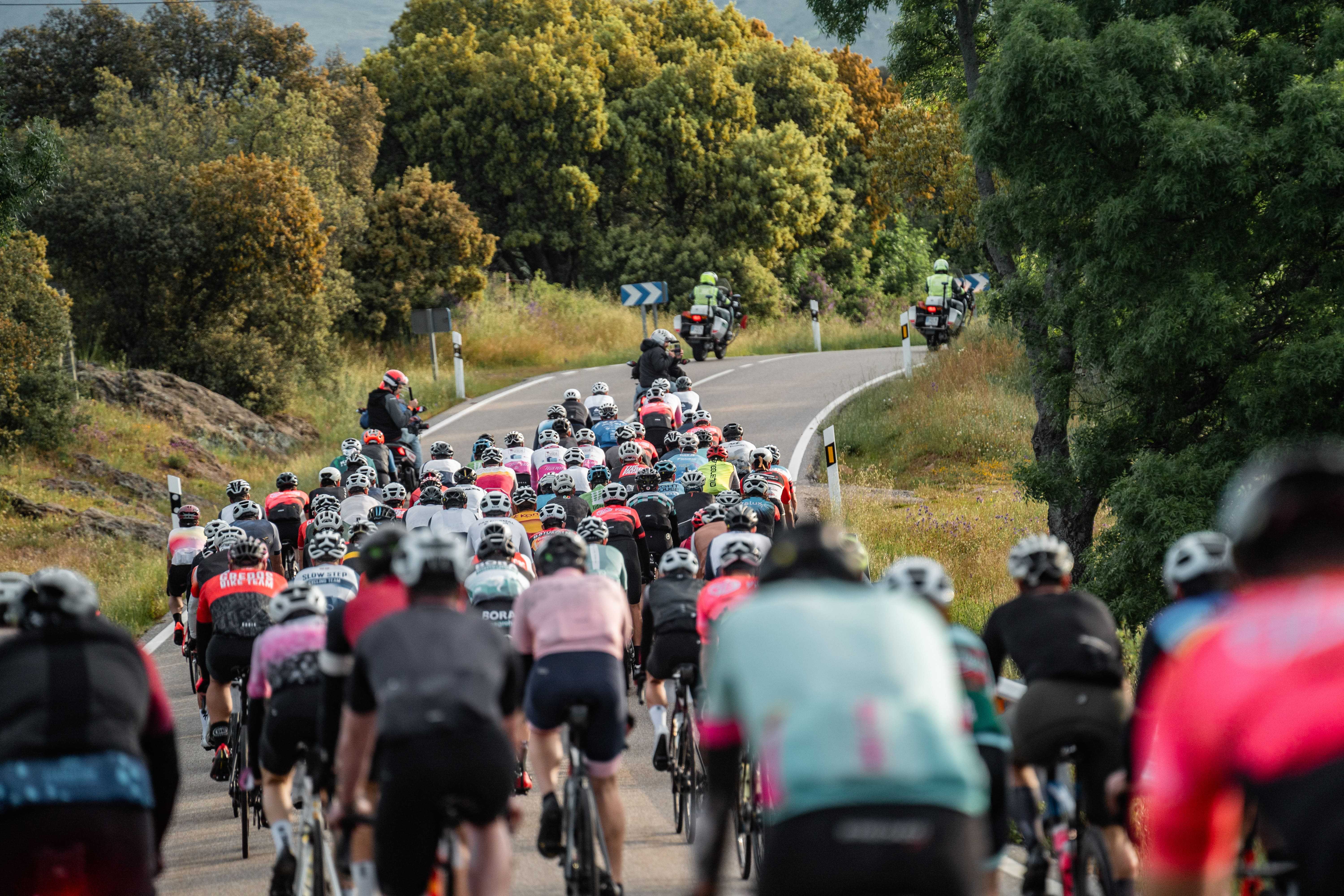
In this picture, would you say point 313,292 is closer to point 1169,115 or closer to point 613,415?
point 613,415

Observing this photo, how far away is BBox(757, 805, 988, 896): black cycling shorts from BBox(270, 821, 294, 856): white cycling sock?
14.2 ft

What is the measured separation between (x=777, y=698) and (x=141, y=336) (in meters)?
29.8

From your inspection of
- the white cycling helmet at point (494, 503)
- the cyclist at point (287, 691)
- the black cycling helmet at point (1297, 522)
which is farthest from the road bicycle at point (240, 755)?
the black cycling helmet at point (1297, 522)

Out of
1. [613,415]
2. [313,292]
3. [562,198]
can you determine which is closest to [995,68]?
[613,415]

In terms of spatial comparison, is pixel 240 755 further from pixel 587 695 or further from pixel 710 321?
pixel 710 321

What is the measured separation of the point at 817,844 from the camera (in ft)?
12.1

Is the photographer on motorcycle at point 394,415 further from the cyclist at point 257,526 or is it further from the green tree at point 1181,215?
the green tree at point 1181,215

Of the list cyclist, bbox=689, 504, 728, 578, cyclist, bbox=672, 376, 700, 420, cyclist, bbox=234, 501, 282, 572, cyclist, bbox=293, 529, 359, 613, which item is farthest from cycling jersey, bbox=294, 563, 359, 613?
cyclist, bbox=672, 376, 700, 420

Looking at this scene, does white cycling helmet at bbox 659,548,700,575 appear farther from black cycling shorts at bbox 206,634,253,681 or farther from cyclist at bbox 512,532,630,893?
black cycling shorts at bbox 206,634,253,681

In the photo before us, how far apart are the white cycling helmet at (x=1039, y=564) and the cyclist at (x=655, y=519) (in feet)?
23.0

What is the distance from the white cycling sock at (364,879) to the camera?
244 inches

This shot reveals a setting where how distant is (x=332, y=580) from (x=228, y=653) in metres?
0.97

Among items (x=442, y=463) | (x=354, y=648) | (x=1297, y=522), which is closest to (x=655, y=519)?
(x=442, y=463)

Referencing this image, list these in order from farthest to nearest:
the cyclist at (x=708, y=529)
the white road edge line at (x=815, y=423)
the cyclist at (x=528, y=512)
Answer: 1. the white road edge line at (x=815, y=423)
2. the cyclist at (x=528, y=512)
3. the cyclist at (x=708, y=529)
